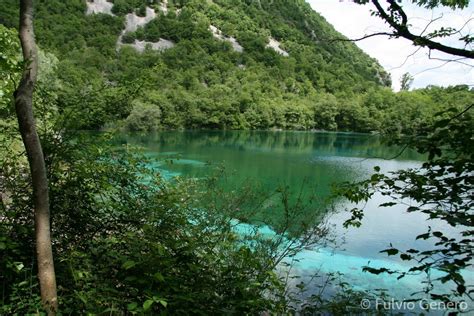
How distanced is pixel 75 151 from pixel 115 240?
2.92 ft

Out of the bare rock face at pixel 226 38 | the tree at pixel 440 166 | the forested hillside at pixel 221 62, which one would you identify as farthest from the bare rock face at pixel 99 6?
the tree at pixel 440 166

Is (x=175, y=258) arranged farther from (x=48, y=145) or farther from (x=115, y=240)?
(x=48, y=145)

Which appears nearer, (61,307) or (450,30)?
(61,307)

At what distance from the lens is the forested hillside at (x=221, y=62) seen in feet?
269

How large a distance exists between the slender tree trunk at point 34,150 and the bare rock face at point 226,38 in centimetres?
13878

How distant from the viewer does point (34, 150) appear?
2.09 m

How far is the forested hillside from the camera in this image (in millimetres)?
81875

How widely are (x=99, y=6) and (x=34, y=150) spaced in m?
146

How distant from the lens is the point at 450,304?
2297 millimetres

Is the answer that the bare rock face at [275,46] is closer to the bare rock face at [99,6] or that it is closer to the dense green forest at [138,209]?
the bare rock face at [99,6]

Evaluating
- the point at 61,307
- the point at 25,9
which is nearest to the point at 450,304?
the point at 61,307

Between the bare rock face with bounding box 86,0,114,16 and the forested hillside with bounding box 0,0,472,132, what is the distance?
48cm

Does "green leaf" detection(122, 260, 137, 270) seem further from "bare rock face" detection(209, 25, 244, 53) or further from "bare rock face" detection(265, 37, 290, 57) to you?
"bare rock face" detection(265, 37, 290, 57)

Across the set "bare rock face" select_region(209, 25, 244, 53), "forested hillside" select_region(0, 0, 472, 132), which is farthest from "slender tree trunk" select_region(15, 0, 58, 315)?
"bare rock face" select_region(209, 25, 244, 53)
